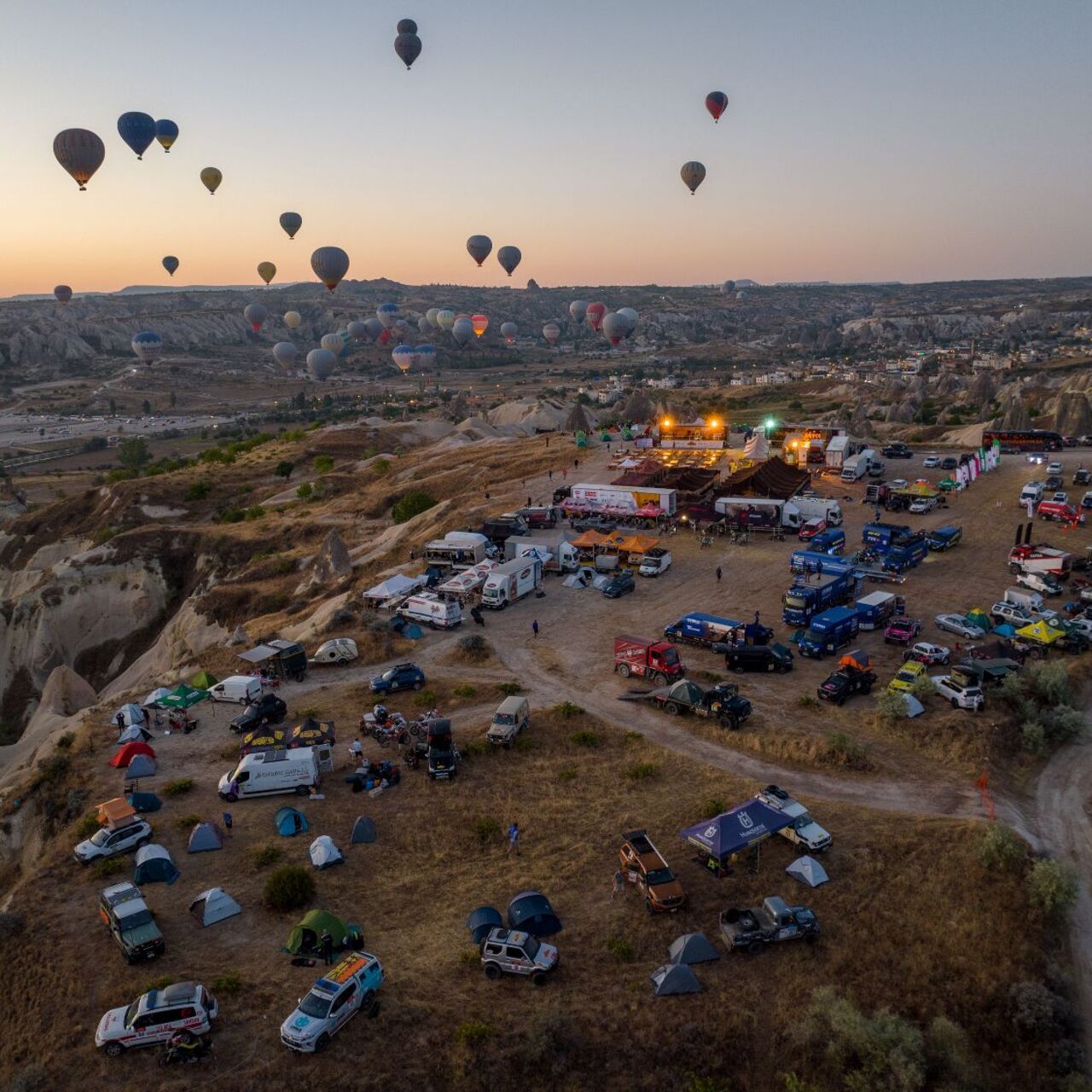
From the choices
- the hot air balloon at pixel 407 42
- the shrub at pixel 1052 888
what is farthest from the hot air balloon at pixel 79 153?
the shrub at pixel 1052 888

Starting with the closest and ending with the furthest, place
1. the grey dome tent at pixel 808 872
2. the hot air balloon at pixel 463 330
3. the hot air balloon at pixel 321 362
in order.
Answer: the grey dome tent at pixel 808 872
the hot air balloon at pixel 321 362
the hot air balloon at pixel 463 330

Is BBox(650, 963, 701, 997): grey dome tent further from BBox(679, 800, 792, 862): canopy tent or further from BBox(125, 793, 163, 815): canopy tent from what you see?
BBox(125, 793, 163, 815): canopy tent

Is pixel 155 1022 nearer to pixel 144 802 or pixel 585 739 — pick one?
pixel 144 802

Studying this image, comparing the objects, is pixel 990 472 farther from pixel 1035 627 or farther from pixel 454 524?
pixel 454 524

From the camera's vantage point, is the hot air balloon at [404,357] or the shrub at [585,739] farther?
the hot air balloon at [404,357]

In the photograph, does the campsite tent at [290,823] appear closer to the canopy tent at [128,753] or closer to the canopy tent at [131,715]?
the canopy tent at [128,753]

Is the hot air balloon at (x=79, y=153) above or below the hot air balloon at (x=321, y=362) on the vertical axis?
above
